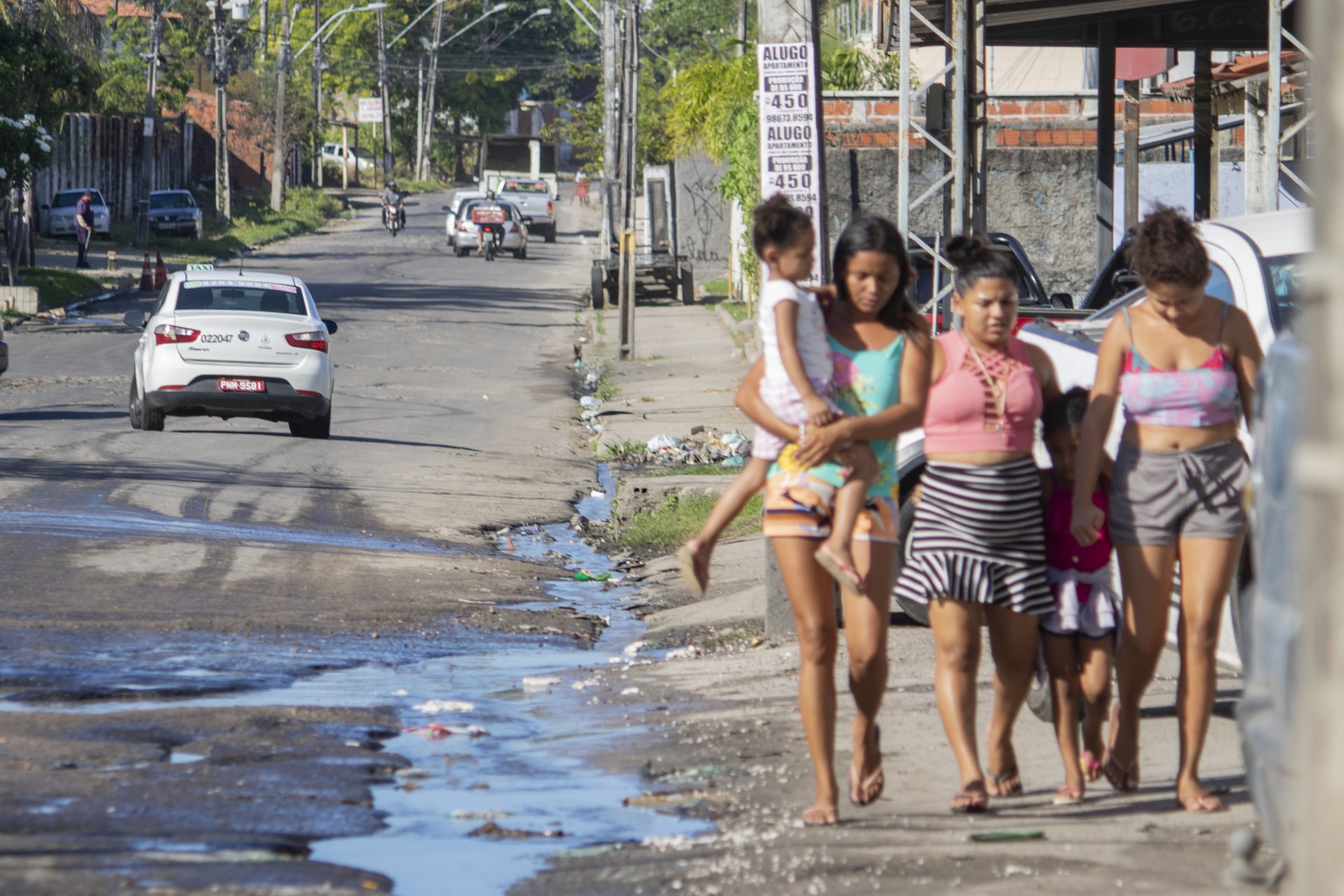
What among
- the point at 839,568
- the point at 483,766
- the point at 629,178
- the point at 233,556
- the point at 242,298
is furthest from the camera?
the point at 629,178

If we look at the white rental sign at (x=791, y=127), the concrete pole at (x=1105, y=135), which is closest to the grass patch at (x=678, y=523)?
the white rental sign at (x=791, y=127)

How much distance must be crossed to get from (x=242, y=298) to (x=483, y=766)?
1182 cm

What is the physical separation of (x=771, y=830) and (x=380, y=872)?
3.72 feet

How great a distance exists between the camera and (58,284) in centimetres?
3375

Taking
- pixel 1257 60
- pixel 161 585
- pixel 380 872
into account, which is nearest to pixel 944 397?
pixel 380 872

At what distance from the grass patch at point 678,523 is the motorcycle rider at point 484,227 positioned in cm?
3580

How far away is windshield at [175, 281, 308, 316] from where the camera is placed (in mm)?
17094

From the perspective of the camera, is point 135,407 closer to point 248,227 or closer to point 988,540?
point 988,540

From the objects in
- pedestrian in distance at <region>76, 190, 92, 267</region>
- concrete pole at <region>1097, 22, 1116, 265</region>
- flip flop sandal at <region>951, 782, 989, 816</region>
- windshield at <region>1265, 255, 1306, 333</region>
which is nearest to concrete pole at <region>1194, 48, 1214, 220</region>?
concrete pole at <region>1097, 22, 1116, 265</region>

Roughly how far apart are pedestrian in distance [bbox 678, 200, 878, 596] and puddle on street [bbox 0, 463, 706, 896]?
Result: 93 cm

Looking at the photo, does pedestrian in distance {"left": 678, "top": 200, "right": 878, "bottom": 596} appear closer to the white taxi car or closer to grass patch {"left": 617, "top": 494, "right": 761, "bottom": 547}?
grass patch {"left": 617, "top": 494, "right": 761, "bottom": 547}

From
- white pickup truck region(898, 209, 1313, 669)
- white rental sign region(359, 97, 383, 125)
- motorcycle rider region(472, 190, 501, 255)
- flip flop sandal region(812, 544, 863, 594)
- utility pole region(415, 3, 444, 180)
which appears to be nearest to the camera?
flip flop sandal region(812, 544, 863, 594)

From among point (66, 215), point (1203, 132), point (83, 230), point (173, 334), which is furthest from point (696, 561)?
point (66, 215)

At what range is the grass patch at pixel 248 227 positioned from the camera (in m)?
48.6
